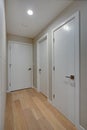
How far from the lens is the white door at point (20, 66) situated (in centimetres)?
360

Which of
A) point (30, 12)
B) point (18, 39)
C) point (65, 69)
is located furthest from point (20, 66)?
point (65, 69)

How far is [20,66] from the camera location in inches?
149

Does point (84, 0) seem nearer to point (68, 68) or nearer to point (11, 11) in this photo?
point (68, 68)

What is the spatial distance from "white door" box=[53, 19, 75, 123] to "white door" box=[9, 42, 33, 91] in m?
1.96

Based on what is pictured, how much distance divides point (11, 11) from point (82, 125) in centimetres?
274

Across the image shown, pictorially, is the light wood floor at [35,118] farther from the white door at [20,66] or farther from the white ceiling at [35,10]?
the white ceiling at [35,10]

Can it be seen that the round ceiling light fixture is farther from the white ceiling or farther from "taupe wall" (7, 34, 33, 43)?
"taupe wall" (7, 34, 33, 43)

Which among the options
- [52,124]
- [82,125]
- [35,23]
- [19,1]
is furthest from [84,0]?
[52,124]

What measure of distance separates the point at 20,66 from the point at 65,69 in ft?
7.88

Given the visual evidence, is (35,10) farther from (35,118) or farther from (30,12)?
(35,118)

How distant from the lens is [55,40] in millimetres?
2285

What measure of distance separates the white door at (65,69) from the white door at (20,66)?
6.44 feet

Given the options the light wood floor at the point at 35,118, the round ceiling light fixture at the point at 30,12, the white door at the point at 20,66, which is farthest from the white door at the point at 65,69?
the white door at the point at 20,66

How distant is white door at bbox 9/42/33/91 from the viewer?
360 centimetres
